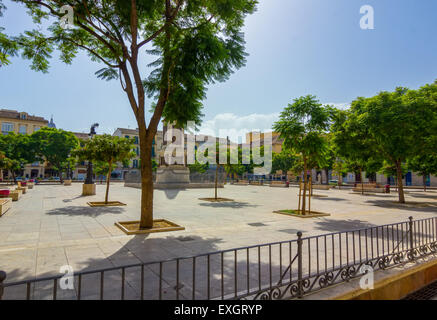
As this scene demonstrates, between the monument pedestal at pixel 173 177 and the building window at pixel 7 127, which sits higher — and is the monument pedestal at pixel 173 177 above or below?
below

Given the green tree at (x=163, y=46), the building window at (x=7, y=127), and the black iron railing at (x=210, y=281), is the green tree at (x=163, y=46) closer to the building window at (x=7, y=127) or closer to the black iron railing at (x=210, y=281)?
the black iron railing at (x=210, y=281)

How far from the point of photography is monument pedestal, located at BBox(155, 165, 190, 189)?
3276 centimetres

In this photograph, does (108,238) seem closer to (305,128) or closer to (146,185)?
(146,185)

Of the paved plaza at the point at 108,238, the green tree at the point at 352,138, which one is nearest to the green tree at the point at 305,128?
the paved plaza at the point at 108,238

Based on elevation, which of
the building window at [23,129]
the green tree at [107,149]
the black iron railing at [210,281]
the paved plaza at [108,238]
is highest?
the building window at [23,129]

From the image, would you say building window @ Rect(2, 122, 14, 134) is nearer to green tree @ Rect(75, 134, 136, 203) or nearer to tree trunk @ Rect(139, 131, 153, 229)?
green tree @ Rect(75, 134, 136, 203)

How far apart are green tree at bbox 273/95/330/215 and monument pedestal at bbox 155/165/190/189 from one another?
22.4m

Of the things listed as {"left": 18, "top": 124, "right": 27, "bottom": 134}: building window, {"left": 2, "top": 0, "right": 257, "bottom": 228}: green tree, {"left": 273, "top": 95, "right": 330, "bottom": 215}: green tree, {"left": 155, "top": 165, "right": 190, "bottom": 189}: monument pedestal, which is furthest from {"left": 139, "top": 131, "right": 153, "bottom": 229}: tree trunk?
{"left": 18, "top": 124, "right": 27, "bottom": 134}: building window

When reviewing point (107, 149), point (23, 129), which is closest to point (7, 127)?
point (23, 129)

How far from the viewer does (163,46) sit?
30.7ft

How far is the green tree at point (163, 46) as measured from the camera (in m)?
8.48

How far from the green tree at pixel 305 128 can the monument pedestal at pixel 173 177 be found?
2245cm

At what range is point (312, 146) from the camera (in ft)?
38.5
